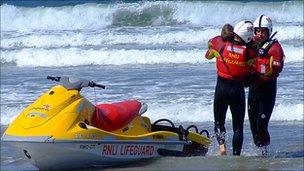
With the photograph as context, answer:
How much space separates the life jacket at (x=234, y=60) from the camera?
884cm

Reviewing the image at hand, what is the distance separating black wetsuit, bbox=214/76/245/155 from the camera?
9.08m

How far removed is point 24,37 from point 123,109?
65.3ft

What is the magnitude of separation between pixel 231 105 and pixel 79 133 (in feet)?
6.67

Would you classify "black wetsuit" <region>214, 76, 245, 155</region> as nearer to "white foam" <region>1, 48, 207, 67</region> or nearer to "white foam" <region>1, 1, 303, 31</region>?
"white foam" <region>1, 48, 207, 67</region>

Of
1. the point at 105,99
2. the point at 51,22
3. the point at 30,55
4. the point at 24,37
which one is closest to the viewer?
the point at 105,99

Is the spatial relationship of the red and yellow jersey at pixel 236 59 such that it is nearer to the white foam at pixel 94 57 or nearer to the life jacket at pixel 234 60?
the life jacket at pixel 234 60

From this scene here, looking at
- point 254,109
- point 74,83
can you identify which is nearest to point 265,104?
point 254,109

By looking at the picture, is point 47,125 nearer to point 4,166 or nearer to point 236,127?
point 4,166

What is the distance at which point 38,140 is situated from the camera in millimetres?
7820

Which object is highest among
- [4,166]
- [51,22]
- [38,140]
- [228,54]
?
[228,54]

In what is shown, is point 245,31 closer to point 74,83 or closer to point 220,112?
point 220,112

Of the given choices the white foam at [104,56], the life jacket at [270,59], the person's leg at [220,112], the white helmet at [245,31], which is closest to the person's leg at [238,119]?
the person's leg at [220,112]

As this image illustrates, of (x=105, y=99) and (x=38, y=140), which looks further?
(x=105, y=99)

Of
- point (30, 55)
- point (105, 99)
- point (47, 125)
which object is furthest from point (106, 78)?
point (47, 125)
